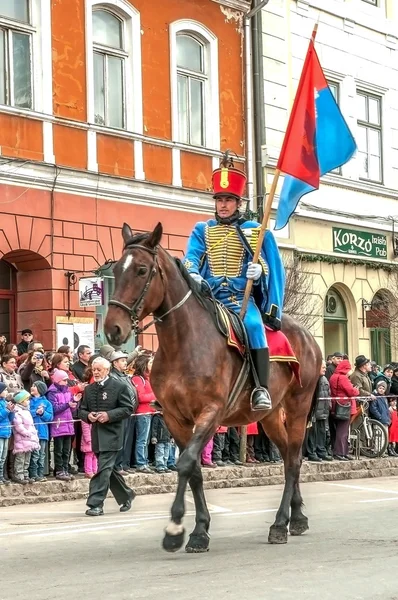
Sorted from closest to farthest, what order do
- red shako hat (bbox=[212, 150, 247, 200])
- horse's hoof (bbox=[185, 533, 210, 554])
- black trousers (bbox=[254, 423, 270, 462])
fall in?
horse's hoof (bbox=[185, 533, 210, 554]) → red shako hat (bbox=[212, 150, 247, 200]) → black trousers (bbox=[254, 423, 270, 462])

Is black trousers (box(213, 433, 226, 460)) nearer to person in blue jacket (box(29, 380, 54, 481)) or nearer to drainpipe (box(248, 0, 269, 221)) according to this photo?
person in blue jacket (box(29, 380, 54, 481))

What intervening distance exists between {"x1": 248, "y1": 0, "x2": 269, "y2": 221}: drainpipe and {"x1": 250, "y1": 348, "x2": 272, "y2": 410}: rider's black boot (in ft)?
55.5

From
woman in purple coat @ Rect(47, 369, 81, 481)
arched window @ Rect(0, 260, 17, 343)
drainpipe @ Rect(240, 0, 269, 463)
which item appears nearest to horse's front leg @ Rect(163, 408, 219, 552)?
woman in purple coat @ Rect(47, 369, 81, 481)

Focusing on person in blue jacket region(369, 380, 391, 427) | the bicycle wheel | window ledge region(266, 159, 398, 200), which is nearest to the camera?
the bicycle wheel

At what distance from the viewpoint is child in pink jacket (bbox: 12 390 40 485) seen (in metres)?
16.3

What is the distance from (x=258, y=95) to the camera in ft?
90.9

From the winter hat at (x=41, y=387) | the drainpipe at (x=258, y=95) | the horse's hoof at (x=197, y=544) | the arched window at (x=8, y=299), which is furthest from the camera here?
the drainpipe at (x=258, y=95)

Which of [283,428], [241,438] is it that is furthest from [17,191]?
[283,428]

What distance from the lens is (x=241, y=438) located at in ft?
66.4

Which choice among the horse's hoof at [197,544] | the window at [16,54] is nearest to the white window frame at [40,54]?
the window at [16,54]

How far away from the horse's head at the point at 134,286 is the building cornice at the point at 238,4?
59.1 feet

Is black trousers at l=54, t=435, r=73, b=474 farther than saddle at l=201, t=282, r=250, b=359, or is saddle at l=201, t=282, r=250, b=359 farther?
black trousers at l=54, t=435, r=73, b=474

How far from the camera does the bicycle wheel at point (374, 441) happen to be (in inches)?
906

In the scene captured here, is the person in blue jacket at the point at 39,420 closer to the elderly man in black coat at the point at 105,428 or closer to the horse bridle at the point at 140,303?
the elderly man in black coat at the point at 105,428
